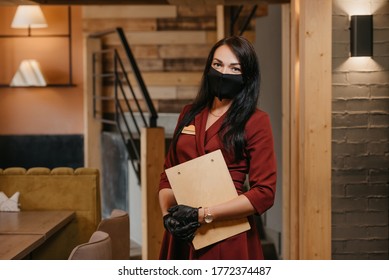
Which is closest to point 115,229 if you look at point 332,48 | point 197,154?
point 197,154

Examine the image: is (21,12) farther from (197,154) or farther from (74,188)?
(197,154)

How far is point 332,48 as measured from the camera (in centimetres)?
383

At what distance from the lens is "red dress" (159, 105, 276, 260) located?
251 centimetres

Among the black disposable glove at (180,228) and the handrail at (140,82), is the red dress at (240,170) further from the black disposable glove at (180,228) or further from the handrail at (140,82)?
the handrail at (140,82)

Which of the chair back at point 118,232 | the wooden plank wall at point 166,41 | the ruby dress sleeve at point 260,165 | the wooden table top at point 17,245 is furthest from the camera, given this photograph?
the wooden plank wall at point 166,41

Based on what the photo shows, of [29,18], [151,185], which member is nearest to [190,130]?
[29,18]

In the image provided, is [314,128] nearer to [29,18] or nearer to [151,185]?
[151,185]

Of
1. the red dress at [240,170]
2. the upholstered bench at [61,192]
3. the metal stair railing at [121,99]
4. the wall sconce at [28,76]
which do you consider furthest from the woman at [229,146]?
the metal stair railing at [121,99]

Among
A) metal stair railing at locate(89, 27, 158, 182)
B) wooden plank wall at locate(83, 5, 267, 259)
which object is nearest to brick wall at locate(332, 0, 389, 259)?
metal stair railing at locate(89, 27, 158, 182)

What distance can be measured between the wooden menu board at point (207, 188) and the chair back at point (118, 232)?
2.12 ft

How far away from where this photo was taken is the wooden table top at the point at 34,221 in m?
3.21

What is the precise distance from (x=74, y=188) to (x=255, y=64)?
1455mm

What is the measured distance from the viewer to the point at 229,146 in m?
2.54

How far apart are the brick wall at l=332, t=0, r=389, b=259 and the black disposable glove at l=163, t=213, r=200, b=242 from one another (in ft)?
4.99
